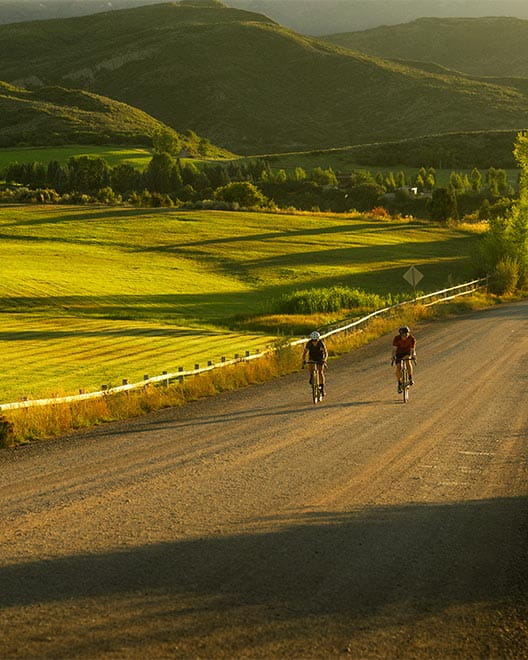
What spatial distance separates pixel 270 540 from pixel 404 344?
12.9m

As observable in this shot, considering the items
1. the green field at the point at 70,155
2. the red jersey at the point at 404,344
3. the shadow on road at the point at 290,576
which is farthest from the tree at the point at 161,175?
the shadow on road at the point at 290,576

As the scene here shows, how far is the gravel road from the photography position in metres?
7.63

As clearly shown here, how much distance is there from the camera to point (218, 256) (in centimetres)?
7431

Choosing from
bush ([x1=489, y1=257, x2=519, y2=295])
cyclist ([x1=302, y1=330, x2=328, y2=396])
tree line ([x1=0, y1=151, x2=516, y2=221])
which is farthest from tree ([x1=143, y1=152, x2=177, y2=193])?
cyclist ([x1=302, y1=330, x2=328, y2=396])

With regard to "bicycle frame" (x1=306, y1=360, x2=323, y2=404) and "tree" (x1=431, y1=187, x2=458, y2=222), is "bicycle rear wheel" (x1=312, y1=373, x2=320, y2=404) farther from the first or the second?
"tree" (x1=431, y1=187, x2=458, y2=222)

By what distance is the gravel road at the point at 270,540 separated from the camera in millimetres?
7633

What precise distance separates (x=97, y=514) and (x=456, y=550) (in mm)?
4182

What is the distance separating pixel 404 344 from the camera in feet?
74.2

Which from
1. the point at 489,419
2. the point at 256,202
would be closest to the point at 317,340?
the point at 489,419

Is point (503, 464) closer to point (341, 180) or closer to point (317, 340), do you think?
point (317, 340)

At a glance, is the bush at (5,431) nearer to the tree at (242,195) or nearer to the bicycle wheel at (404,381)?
the bicycle wheel at (404,381)

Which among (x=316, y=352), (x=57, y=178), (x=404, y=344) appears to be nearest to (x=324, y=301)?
(x=404, y=344)

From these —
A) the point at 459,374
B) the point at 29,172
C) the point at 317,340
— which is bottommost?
the point at 459,374

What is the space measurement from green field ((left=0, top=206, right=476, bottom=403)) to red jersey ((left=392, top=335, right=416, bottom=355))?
8.38 m
